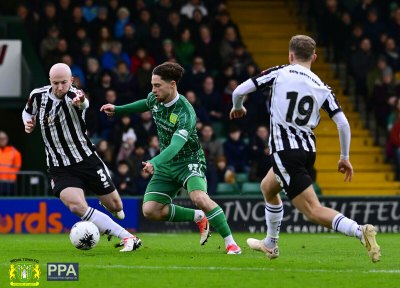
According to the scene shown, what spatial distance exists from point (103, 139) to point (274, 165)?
11.0 metres

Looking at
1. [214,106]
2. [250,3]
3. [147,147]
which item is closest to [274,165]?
[147,147]

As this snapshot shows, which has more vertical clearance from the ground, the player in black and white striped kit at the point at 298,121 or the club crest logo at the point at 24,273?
the player in black and white striped kit at the point at 298,121

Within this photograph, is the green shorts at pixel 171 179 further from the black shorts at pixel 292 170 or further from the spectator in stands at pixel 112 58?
the spectator in stands at pixel 112 58

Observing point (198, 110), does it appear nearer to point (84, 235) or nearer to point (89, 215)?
point (89, 215)

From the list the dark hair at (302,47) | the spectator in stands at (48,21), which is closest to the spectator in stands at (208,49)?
the spectator in stands at (48,21)

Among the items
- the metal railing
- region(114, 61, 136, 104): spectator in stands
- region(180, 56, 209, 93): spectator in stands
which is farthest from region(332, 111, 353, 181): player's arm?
region(180, 56, 209, 93): spectator in stands

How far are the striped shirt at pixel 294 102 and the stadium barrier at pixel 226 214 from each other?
9043 mm

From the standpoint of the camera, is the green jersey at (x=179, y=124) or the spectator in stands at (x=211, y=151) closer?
the green jersey at (x=179, y=124)

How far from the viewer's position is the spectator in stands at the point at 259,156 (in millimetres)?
20750

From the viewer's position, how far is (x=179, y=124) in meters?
11.6

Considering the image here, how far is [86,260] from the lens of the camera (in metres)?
11.1

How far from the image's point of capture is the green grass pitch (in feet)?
30.3

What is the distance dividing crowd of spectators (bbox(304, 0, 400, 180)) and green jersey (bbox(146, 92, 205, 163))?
10719 mm

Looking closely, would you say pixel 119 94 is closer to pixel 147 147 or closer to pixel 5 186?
pixel 147 147
